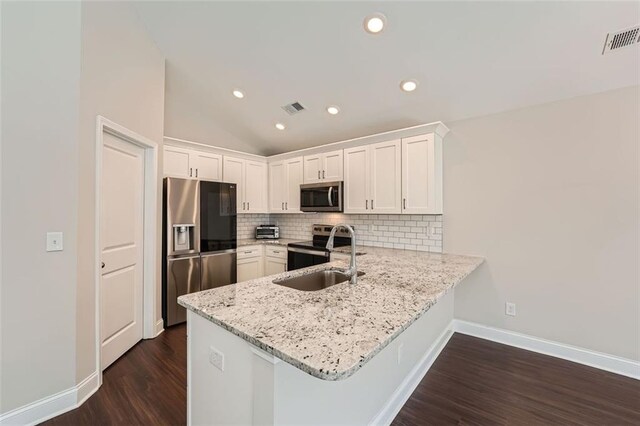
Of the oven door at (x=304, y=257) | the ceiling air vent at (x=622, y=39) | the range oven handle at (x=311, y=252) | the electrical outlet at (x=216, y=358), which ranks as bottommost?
the electrical outlet at (x=216, y=358)

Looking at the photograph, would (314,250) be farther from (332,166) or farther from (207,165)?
(207,165)

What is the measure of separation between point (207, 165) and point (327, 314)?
343 cm

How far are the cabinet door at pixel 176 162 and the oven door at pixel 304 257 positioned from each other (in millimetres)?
1822

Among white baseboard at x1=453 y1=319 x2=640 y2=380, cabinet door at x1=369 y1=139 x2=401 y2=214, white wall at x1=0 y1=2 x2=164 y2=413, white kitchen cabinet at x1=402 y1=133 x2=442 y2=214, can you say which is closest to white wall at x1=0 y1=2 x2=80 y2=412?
white wall at x1=0 y1=2 x2=164 y2=413

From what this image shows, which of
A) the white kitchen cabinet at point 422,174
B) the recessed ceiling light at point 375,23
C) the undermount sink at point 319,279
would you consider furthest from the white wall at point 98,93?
the white kitchen cabinet at point 422,174

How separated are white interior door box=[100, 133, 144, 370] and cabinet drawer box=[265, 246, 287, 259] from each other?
185cm

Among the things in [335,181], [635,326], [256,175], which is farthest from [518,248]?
[256,175]

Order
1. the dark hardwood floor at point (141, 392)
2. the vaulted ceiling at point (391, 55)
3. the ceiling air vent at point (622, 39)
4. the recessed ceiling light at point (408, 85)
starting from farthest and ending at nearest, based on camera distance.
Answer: the recessed ceiling light at point (408, 85) → the vaulted ceiling at point (391, 55) → the ceiling air vent at point (622, 39) → the dark hardwood floor at point (141, 392)

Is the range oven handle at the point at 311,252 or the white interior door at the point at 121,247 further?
the range oven handle at the point at 311,252

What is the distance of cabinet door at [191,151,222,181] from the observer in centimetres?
392

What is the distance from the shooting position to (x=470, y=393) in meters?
2.10

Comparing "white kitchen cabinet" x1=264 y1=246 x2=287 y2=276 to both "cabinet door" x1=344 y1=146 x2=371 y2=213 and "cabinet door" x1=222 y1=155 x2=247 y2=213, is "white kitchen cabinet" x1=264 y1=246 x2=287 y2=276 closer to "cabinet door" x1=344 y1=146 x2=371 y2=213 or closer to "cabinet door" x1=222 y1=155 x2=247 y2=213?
"cabinet door" x1=222 y1=155 x2=247 y2=213

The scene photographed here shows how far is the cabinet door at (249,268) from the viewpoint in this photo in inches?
162

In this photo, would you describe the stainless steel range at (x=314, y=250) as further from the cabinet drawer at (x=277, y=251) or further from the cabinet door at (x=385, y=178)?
the cabinet door at (x=385, y=178)
